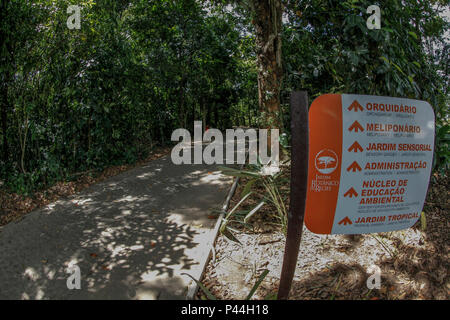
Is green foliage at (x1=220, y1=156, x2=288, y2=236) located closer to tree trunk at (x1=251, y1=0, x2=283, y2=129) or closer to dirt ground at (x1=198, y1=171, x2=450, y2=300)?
dirt ground at (x1=198, y1=171, x2=450, y2=300)

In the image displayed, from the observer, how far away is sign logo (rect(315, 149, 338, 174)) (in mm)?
2504

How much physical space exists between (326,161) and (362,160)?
1.05ft

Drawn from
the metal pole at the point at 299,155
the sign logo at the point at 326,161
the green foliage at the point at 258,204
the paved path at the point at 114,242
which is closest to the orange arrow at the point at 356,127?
the sign logo at the point at 326,161

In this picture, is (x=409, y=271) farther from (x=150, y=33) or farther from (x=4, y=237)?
(x=150, y=33)

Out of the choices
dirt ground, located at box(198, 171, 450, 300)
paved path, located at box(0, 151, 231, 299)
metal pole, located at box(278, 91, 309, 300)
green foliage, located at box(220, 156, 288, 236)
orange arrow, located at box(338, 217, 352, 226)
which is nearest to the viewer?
metal pole, located at box(278, 91, 309, 300)

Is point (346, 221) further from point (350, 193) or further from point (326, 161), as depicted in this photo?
point (326, 161)

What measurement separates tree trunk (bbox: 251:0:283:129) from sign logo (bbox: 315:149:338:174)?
14.9 feet

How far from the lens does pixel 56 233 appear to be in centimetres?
459

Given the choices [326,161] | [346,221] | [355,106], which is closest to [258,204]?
[346,221]

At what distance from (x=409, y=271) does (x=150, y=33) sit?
12506mm

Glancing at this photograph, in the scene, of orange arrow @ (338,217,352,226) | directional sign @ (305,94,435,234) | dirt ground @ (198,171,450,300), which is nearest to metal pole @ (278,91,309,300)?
directional sign @ (305,94,435,234)

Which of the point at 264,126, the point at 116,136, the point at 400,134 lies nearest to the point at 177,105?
the point at 116,136

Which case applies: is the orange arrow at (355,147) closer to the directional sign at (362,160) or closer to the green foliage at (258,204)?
the directional sign at (362,160)

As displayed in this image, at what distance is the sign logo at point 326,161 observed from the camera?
8.21ft
